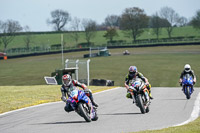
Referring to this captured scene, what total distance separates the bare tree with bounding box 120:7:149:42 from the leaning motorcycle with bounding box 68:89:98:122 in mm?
107245

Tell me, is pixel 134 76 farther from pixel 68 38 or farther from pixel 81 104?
pixel 68 38

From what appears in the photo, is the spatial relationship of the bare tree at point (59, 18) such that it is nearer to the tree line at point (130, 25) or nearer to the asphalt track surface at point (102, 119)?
the tree line at point (130, 25)

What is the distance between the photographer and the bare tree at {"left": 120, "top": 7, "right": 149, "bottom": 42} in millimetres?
119812

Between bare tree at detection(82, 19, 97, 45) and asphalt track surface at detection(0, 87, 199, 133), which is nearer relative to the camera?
asphalt track surface at detection(0, 87, 199, 133)

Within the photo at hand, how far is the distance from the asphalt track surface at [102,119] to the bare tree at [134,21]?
340 feet

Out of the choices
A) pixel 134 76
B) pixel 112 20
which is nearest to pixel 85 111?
pixel 134 76

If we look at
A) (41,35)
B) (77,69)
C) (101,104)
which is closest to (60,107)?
(101,104)

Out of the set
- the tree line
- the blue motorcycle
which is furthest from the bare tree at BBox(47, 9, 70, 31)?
the blue motorcycle

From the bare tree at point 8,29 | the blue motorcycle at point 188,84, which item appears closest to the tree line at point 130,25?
the bare tree at point 8,29

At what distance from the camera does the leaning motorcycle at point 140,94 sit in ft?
44.4

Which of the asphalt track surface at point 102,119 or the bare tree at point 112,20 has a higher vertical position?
the bare tree at point 112,20

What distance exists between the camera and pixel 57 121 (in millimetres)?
12531

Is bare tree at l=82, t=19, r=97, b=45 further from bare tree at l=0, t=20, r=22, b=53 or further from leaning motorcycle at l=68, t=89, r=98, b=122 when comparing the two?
leaning motorcycle at l=68, t=89, r=98, b=122

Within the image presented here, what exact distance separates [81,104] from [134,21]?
11107cm
